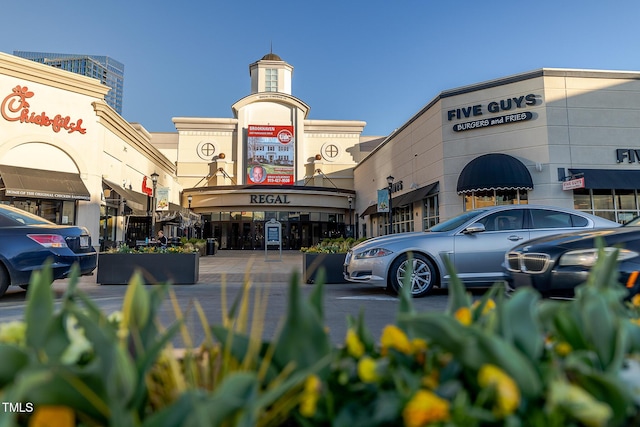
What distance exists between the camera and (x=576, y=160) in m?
16.2

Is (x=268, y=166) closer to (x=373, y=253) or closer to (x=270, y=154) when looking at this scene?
(x=270, y=154)

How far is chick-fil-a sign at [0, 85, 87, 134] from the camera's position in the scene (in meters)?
15.8

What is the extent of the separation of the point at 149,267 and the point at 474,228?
7.66 meters

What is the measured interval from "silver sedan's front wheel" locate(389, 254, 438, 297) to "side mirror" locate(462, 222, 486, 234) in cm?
90

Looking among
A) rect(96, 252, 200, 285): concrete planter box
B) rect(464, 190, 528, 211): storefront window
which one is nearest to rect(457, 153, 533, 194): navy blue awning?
rect(464, 190, 528, 211): storefront window

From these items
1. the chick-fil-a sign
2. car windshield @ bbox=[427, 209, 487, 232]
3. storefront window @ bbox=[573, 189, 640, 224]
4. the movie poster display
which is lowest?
car windshield @ bbox=[427, 209, 487, 232]

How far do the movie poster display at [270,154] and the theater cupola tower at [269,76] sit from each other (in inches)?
222

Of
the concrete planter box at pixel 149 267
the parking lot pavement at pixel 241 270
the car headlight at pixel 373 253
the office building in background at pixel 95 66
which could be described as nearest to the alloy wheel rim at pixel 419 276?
the car headlight at pixel 373 253

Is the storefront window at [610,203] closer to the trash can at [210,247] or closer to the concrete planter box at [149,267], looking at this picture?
the concrete planter box at [149,267]

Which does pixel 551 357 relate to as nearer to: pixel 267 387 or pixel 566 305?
pixel 566 305

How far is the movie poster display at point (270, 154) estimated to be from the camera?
119ft

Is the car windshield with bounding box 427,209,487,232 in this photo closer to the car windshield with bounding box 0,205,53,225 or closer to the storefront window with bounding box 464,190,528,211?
the car windshield with bounding box 0,205,53,225

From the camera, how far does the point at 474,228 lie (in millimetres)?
6746

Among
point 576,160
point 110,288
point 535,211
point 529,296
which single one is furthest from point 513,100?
point 529,296
